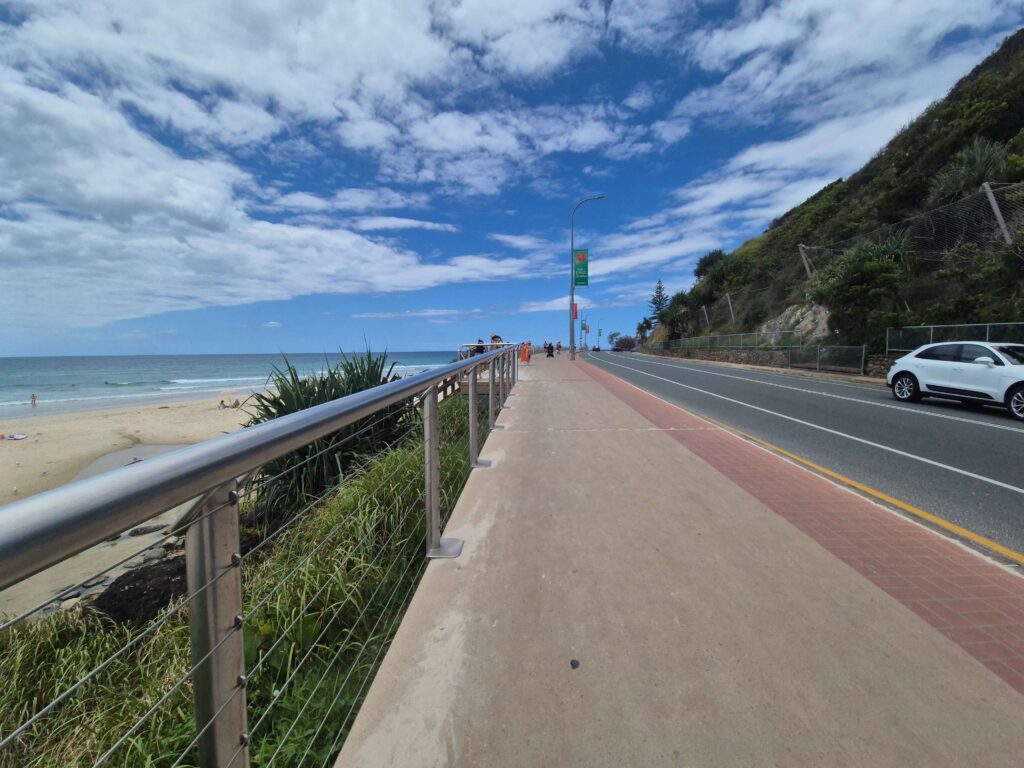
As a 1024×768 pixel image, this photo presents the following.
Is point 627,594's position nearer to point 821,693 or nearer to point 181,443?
point 821,693

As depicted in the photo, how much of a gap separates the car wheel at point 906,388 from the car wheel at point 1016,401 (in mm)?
1981

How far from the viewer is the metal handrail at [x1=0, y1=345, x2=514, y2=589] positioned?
83cm

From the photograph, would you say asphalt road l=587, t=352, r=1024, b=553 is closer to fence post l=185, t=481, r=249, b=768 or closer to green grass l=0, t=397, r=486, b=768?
green grass l=0, t=397, r=486, b=768

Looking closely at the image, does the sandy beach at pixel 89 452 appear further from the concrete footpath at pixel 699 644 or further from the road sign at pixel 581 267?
the road sign at pixel 581 267

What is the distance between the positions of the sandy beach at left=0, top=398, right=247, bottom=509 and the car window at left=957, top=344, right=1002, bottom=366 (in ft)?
47.0

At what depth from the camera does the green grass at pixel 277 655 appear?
90.3 inches

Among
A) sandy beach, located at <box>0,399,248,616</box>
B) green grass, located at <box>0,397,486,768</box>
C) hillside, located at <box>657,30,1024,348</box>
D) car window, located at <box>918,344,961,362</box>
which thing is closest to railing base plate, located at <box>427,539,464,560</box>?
green grass, located at <box>0,397,486,768</box>

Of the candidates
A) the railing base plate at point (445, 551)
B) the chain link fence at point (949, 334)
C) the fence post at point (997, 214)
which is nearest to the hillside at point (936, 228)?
the fence post at point (997, 214)

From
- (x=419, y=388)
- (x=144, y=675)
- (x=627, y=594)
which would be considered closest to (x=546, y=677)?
(x=627, y=594)

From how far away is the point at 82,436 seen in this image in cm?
1592

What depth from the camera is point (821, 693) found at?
6.89 ft

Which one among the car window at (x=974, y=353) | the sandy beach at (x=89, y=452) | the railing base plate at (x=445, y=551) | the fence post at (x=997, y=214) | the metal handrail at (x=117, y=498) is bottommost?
the sandy beach at (x=89, y=452)

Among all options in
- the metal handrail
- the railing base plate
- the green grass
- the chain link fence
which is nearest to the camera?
the metal handrail

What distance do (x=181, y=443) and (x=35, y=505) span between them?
16.0 meters
